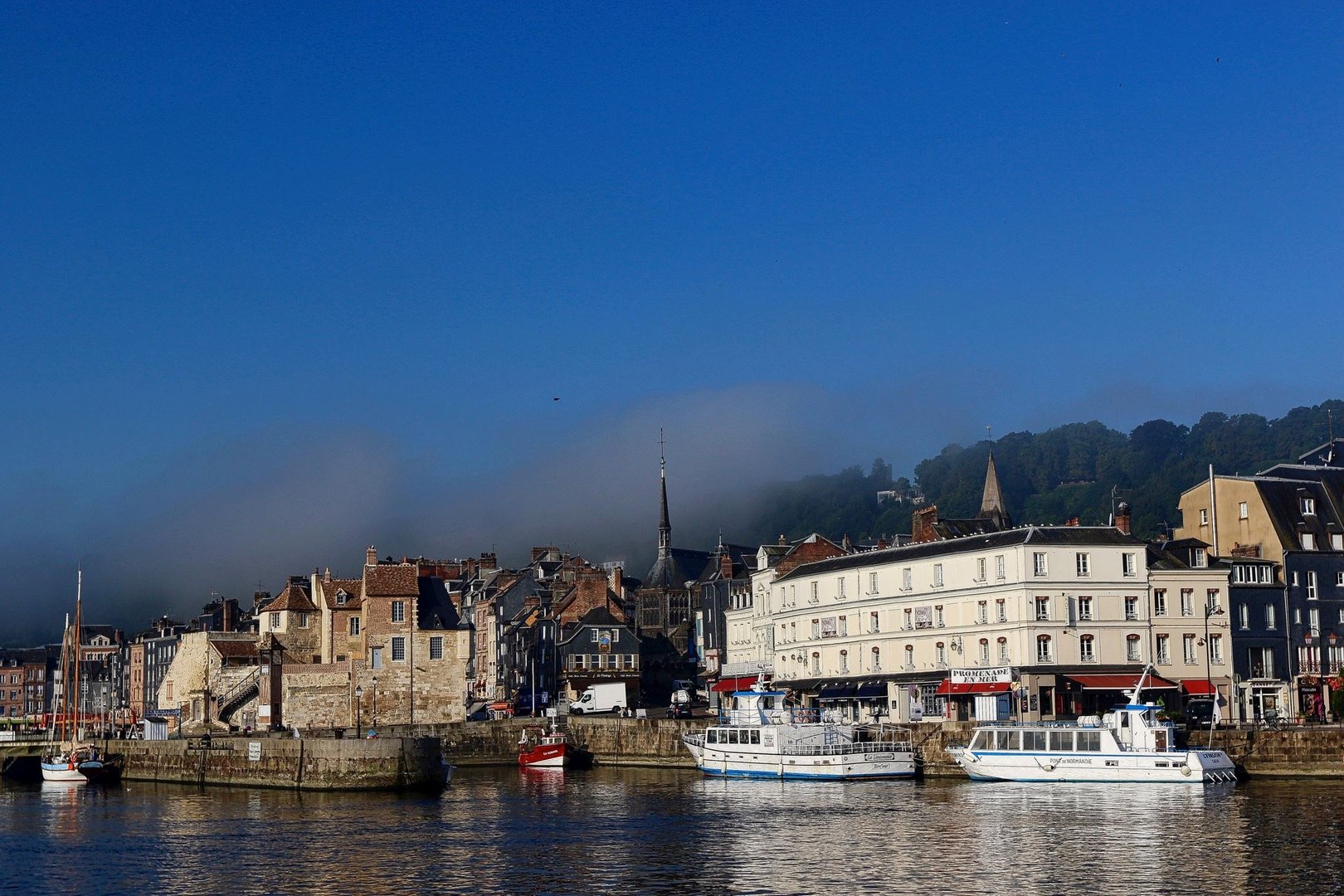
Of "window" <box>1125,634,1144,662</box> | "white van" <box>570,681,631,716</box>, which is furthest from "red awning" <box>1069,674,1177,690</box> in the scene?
"white van" <box>570,681,631,716</box>

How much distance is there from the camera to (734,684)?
332 ft

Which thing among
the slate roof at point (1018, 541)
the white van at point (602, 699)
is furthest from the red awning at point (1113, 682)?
the white van at point (602, 699)

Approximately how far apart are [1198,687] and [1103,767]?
16.5 metres

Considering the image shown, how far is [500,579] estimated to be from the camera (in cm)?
14225

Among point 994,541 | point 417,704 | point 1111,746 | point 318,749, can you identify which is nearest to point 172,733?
point 417,704

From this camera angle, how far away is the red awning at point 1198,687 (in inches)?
3049

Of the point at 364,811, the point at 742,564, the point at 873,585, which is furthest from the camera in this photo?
the point at 742,564

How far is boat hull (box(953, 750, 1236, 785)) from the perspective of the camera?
61938 millimetres

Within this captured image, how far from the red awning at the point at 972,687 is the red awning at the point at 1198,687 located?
8.78 metres

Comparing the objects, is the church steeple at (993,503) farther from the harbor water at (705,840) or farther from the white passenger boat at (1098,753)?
the harbor water at (705,840)

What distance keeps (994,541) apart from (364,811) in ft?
123

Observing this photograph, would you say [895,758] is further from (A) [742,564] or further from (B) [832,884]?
(A) [742,564]

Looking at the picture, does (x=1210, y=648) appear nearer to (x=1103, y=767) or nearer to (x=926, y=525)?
(x=1103, y=767)

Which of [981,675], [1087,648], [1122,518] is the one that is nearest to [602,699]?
[981,675]
